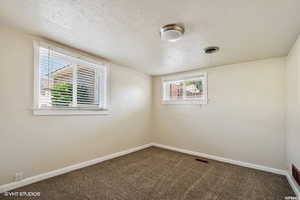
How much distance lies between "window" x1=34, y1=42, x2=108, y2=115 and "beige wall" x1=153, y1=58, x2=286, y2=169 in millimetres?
2145

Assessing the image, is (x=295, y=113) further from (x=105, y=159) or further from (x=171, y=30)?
(x=105, y=159)

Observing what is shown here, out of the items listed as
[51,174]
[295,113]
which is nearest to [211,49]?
[295,113]

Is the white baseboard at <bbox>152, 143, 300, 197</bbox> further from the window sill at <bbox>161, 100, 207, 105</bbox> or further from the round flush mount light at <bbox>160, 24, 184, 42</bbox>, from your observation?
the round flush mount light at <bbox>160, 24, 184, 42</bbox>

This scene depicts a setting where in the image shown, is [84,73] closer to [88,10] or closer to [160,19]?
[88,10]

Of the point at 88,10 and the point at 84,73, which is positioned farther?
the point at 84,73

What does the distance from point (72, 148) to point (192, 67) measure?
3.06 m

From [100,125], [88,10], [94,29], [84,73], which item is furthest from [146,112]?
[88,10]

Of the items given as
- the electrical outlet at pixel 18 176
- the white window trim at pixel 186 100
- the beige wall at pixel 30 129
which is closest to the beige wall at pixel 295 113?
the white window trim at pixel 186 100

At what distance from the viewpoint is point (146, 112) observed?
420cm

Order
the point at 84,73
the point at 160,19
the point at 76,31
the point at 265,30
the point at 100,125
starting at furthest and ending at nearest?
the point at 100,125
the point at 84,73
the point at 76,31
the point at 265,30
the point at 160,19

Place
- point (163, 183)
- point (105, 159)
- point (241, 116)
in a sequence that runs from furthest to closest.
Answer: point (105, 159) < point (241, 116) < point (163, 183)

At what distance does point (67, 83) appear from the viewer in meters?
2.50

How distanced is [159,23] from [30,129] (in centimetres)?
231

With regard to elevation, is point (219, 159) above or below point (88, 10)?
below
